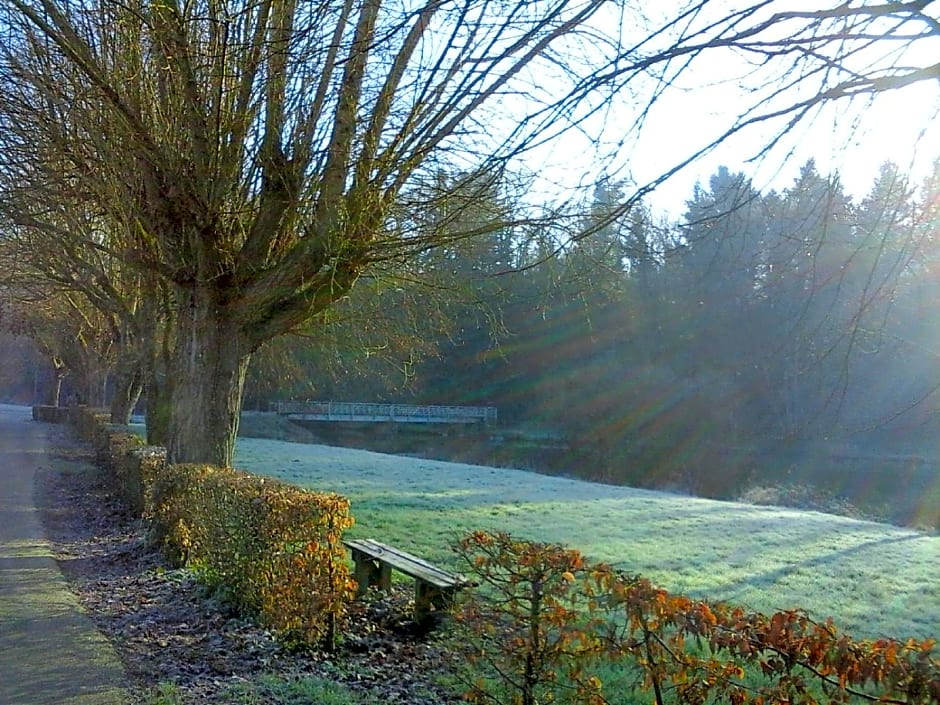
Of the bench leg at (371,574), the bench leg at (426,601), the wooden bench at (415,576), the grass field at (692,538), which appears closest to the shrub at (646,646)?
the wooden bench at (415,576)

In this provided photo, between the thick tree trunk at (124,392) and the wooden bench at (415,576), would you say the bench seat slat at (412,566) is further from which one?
the thick tree trunk at (124,392)

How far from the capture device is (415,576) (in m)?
6.30

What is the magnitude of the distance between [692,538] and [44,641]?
9.36m

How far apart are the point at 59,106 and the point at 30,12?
242 cm

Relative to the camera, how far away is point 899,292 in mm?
5215

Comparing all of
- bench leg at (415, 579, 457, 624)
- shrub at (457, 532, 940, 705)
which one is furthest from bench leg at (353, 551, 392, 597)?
shrub at (457, 532, 940, 705)

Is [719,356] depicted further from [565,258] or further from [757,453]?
[565,258]

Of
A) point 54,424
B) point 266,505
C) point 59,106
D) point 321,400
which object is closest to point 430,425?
point 321,400

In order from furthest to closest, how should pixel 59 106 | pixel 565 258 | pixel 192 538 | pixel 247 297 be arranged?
pixel 59 106 → pixel 247 297 → pixel 192 538 → pixel 565 258

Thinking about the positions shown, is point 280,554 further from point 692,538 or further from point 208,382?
point 692,538

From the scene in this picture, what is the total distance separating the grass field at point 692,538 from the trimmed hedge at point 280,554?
2913 millimetres

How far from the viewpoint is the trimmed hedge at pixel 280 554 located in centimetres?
579

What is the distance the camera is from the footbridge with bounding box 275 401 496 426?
4947 centimetres

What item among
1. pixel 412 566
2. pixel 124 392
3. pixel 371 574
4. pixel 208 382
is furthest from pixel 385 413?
pixel 412 566
